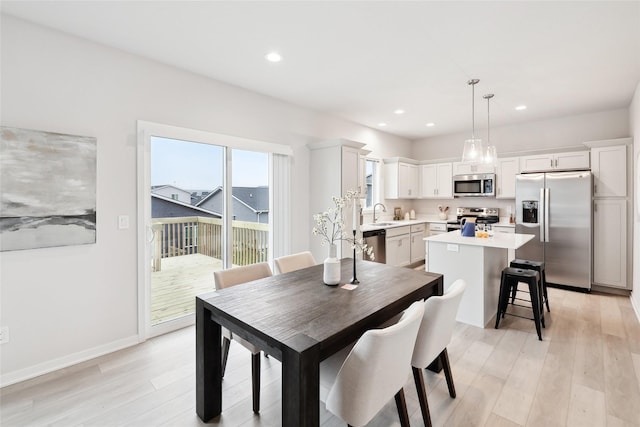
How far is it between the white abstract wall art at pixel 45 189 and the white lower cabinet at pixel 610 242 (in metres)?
6.14

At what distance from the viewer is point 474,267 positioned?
123 inches

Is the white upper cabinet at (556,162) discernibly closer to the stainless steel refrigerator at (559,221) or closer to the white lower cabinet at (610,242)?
the stainless steel refrigerator at (559,221)

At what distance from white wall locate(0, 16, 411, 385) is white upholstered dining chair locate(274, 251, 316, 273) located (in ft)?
4.57

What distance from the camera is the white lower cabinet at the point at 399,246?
4977 millimetres

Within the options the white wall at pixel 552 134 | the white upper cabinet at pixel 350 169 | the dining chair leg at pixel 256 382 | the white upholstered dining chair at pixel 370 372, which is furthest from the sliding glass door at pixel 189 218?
the white wall at pixel 552 134

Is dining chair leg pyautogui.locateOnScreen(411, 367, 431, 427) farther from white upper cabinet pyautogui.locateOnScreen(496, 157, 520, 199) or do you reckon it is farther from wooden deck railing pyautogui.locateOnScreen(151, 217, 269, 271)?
white upper cabinet pyautogui.locateOnScreen(496, 157, 520, 199)

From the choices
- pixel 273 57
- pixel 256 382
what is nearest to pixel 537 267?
pixel 256 382

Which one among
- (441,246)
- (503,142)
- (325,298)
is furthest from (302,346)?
(503,142)

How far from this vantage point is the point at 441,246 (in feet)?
11.2

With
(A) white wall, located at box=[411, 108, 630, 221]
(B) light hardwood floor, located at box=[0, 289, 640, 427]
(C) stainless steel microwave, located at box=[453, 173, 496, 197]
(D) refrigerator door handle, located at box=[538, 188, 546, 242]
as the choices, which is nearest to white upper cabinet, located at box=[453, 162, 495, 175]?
(C) stainless steel microwave, located at box=[453, 173, 496, 197]

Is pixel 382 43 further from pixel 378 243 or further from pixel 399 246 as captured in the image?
pixel 399 246

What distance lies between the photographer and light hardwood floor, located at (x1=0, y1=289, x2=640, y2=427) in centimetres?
181

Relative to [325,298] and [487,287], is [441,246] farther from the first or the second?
[325,298]

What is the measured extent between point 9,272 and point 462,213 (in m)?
6.32
